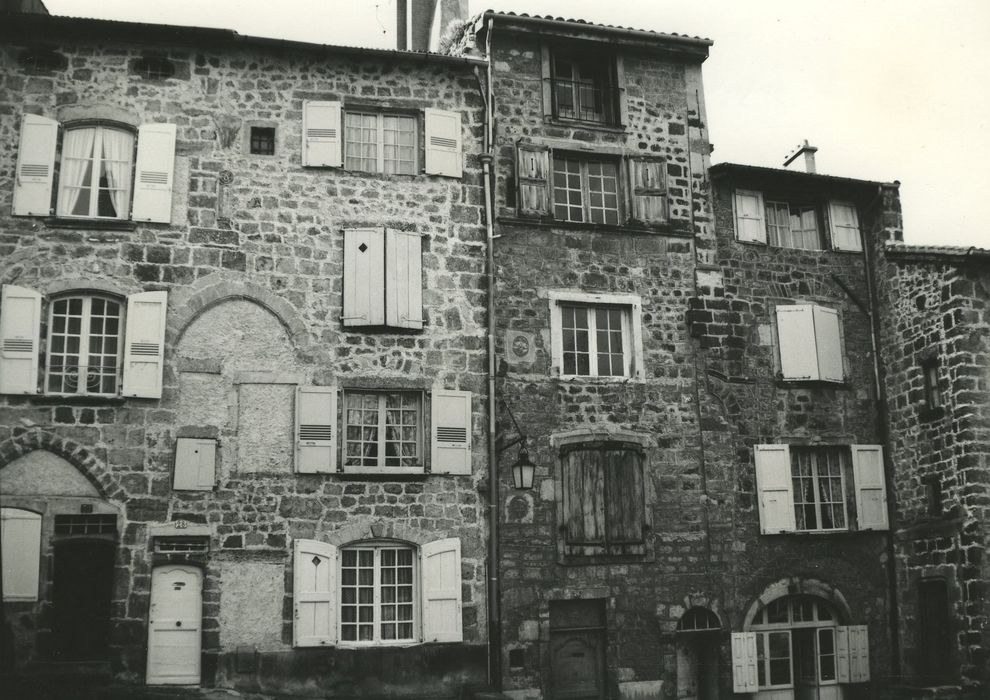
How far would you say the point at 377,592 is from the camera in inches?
566

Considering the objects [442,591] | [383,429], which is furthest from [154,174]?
[442,591]

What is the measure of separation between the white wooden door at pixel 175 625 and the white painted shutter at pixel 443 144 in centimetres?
666

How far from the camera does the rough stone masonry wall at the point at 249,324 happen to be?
13812 mm

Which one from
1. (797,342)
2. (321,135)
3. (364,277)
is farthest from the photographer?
(797,342)

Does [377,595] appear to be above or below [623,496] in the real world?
below

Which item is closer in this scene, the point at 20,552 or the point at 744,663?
the point at 20,552

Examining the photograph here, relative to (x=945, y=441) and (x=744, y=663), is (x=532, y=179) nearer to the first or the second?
(x=945, y=441)

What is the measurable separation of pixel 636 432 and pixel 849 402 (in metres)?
3.90

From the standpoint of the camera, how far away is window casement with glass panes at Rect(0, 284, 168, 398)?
45.2ft

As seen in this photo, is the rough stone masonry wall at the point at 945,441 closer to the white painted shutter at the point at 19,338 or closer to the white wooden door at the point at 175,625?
the white wooden door at the point at 175,625

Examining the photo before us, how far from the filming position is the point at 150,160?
14656 millimetres

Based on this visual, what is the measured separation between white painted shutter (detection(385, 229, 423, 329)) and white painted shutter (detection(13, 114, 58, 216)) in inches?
182

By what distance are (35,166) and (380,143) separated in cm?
477

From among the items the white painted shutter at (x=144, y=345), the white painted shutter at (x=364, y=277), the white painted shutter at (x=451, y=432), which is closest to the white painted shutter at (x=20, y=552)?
the white painted shutter at (x=144, y=345)
